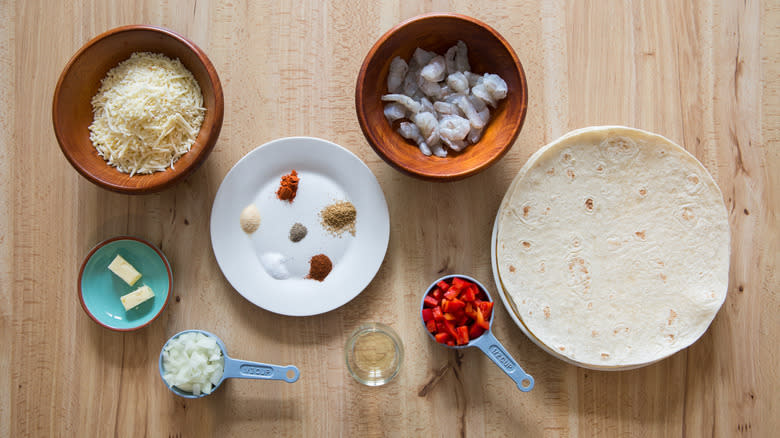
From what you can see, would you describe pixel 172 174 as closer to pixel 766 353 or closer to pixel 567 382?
pixel 567 382

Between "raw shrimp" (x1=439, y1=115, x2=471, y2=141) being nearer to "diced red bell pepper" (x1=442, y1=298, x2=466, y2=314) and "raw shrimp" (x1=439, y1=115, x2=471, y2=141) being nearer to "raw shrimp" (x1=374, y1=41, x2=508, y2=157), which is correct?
"raw shrimp" (x1=374, y1=41, x2=508, y2=157)

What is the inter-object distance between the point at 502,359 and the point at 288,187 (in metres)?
0.91

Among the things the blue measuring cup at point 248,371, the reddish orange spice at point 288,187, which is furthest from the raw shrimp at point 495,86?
the blue measuring cup at point 248,371

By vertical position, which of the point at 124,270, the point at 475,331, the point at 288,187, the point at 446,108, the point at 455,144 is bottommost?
the point at 475,331

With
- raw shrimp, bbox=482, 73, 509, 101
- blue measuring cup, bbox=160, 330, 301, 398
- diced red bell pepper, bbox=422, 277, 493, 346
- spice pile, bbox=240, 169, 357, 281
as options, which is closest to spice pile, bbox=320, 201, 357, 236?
spice pile, bbox=240, 169, 357, 281

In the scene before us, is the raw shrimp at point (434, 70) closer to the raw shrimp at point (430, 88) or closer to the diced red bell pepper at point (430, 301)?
the raw shrimp at point (430, 88)

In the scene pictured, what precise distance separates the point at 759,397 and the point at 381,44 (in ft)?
5.85

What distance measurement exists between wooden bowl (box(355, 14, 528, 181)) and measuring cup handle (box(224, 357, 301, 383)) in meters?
0.76

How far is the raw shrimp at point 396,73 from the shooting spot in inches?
62.7

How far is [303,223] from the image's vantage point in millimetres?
1693

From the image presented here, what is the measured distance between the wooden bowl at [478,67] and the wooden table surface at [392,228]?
169mm

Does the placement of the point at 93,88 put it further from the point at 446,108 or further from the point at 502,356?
the point at 502,356

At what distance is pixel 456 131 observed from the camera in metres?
1.55

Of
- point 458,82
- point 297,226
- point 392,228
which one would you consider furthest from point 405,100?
point 297,226
